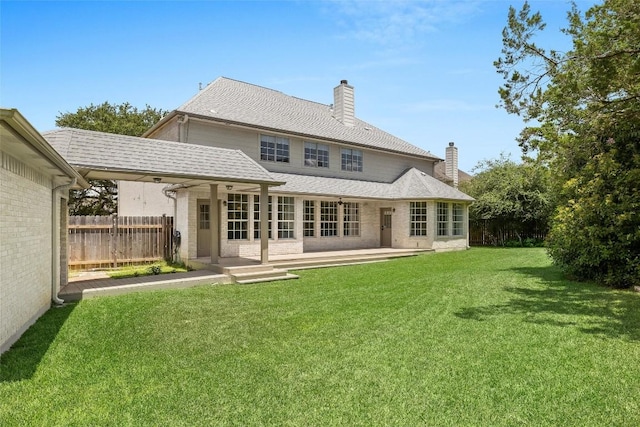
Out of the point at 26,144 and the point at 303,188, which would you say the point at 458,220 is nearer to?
the point at 303,188

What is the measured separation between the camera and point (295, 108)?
19641 mm

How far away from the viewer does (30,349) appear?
4.76 m

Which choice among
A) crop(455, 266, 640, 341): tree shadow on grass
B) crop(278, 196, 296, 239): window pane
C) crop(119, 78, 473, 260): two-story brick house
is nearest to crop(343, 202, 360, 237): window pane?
crop(119, 78, 473, 260): two-story brick house

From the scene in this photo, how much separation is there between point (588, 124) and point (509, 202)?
527 inches

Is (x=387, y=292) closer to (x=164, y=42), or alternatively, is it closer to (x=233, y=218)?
(x=233, y=218)

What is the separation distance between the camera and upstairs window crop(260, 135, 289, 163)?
52.2ft

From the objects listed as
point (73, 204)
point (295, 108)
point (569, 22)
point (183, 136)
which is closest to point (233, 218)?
point (183, 136)

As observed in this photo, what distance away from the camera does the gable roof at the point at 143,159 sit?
8.38m

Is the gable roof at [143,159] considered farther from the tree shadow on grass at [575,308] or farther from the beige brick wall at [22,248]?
the tree shadow on grass at [575,308]

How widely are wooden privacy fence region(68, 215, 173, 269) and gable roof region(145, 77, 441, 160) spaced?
4334 mm

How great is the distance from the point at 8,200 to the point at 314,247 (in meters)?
12.5

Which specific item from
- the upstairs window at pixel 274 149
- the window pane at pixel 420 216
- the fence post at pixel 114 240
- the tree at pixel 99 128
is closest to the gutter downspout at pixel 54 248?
the fence post at pixel 114 240

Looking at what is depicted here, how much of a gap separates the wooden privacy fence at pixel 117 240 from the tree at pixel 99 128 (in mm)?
16410

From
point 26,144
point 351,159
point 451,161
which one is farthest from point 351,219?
point 26,144
